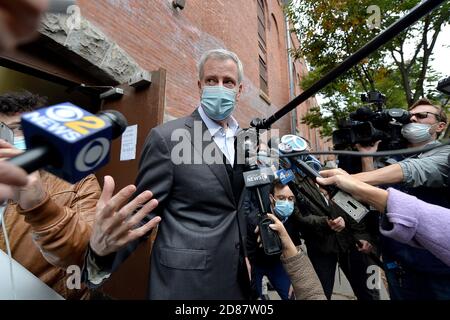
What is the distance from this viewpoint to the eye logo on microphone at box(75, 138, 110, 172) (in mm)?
483

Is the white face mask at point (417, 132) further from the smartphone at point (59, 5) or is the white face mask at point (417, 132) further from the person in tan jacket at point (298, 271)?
the smartphone at point (59, 5)

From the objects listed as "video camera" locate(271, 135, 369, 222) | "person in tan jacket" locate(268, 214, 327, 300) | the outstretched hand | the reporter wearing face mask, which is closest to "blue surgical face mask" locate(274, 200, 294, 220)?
the reporter wearing face mask

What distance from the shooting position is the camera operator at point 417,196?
4.36 ft

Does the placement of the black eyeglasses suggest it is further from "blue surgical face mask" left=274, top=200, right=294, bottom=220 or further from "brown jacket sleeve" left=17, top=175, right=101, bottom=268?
"brown jacket sleeve" left=17, top=175, right=101, bottom=268

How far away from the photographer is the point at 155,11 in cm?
374

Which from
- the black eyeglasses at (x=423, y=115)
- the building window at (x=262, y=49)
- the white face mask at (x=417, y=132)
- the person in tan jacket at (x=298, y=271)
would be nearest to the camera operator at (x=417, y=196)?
the white face mask at (x=417, y=132)

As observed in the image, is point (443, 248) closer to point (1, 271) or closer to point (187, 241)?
point (187, 241)

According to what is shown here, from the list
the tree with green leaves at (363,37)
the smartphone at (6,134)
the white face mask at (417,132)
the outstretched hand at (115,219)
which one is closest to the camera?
the outstretched hand at (115,219)

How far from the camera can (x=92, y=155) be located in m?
0.52

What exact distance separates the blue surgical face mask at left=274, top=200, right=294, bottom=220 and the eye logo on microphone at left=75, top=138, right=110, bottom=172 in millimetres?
1900

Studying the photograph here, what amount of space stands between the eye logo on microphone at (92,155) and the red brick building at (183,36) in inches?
116

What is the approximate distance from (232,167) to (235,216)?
0.85 ft

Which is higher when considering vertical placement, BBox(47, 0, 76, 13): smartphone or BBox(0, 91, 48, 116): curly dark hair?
BBox(0, 91, 48, 116): curly dark hair
